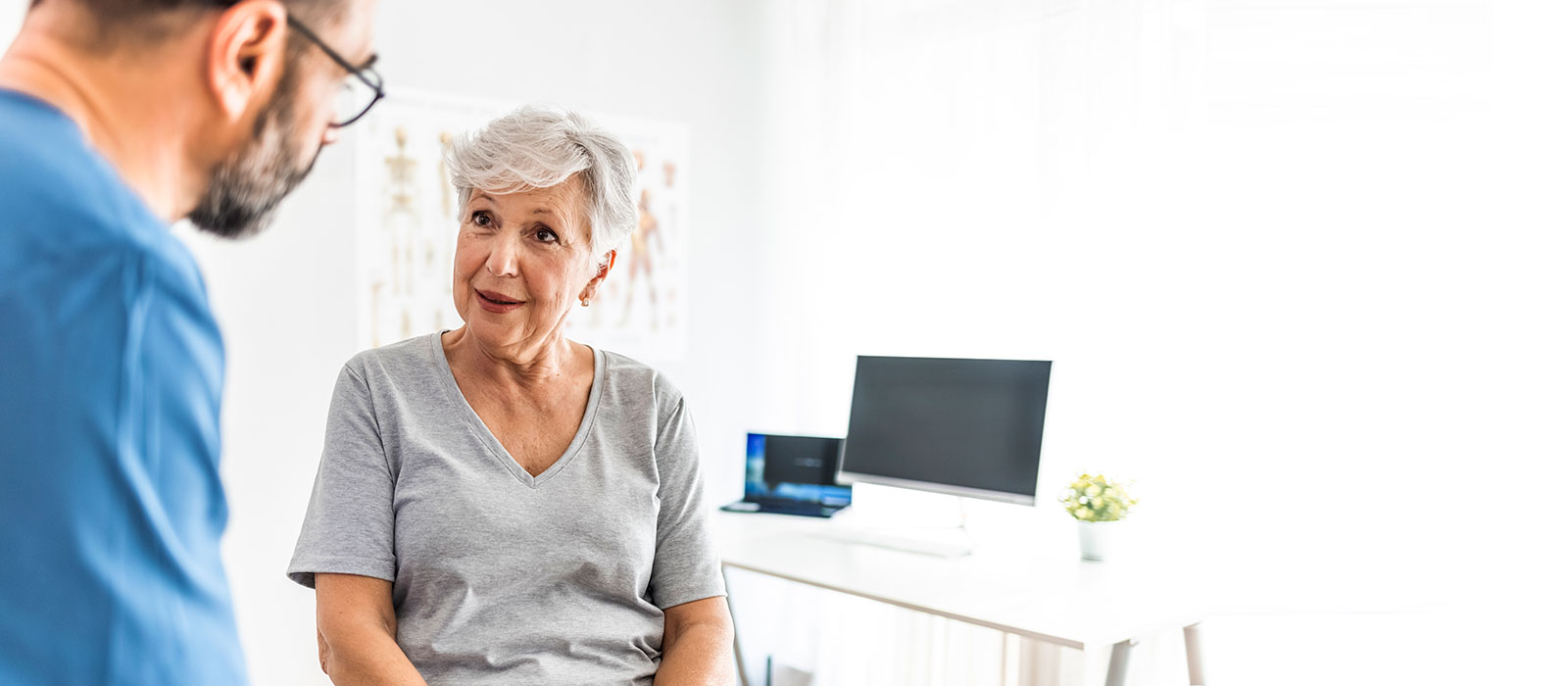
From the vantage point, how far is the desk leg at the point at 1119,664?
1871mm

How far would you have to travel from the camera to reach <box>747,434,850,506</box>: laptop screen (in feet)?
9.05

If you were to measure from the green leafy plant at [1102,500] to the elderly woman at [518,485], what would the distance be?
1040 mm

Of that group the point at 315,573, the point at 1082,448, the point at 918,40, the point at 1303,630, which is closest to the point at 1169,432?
the point at 1082,448

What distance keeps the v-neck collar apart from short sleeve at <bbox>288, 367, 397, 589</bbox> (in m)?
0.10

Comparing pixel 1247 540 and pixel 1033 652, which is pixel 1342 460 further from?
pixel 1033 652

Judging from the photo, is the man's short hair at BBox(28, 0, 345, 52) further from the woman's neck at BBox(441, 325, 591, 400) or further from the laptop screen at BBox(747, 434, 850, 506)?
the laptop screen at BBox(747, 434, 850, 506)

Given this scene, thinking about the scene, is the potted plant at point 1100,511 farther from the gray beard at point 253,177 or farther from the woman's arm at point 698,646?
the gray beard at point 253,177

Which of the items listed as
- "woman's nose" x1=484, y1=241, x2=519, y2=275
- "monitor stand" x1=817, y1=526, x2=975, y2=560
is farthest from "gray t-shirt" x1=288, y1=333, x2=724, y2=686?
"monitor stand" x1=817, y1=526, x2=975, y2=560

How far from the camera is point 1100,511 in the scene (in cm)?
222

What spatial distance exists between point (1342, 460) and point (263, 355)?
2.31m

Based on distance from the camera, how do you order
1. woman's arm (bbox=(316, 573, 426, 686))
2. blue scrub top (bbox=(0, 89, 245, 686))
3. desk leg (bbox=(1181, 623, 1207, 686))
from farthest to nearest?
Result: 1. desk leg (bbox=(1181, 623, 1207, 686))
2. woman's arm (bbox=(316, 573, 426, 686))
3. blue scrub top (bbox=(0, 89, 245, 686))

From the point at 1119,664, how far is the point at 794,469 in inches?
42.9

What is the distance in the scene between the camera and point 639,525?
1.38m

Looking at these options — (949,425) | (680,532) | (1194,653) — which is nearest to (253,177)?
(680,532)
